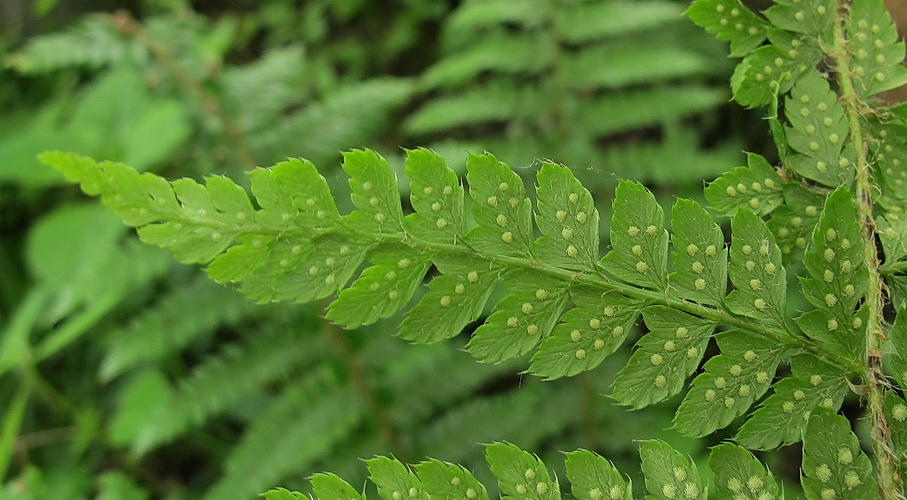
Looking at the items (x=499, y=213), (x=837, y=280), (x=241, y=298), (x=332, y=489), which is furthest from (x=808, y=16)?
(x=241, y=298)

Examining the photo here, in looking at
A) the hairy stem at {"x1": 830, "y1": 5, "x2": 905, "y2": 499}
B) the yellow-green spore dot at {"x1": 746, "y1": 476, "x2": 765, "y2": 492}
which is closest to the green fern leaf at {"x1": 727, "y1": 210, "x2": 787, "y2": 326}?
the hairy stem at {"x1": 830, "y1": 5, "x2": 905, "y2": 499}

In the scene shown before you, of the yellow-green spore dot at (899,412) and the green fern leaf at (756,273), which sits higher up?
the green fern leaf at (756,273)

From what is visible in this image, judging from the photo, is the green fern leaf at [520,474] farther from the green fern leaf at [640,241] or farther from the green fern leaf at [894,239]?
the green fern leaf at [894,239]

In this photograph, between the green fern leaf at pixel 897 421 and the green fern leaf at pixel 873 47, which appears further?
the green fern leaf at pixel 873 47

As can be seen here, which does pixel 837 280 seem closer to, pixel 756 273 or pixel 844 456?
pixel 756 273

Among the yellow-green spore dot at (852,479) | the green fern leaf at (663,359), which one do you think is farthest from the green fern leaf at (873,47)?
the yellow-green spore dot at (852,479)

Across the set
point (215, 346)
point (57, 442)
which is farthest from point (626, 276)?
point (57, 442)

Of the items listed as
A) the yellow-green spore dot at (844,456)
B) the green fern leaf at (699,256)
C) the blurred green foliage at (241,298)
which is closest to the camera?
the yellow-green spore dot at (844,456)

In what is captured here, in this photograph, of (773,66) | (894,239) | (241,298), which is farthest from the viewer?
(241,298)

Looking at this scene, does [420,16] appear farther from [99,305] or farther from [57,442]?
[57,442]
